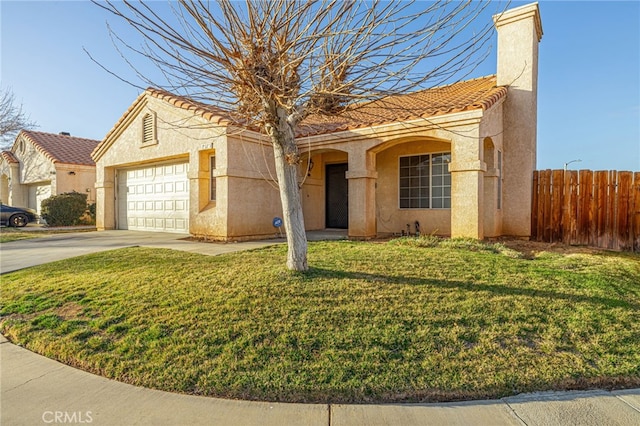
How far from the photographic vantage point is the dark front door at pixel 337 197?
1322 centimetres

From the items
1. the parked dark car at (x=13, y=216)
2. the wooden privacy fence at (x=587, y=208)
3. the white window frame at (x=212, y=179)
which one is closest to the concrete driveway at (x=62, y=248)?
the white window frame at (x=212, y=179)

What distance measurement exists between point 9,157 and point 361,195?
24.2 meters

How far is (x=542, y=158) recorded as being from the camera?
459 inches

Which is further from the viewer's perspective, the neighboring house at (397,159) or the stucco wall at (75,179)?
the stucco wall at (75,179)

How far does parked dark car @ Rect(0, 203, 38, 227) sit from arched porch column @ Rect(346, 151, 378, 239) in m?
17.7

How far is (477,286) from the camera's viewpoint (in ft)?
15.7

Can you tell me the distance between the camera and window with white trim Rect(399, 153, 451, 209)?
10.6 meters

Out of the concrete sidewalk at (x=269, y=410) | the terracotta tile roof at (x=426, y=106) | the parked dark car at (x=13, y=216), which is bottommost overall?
the concrete sidewalk at (x=269, y=410)

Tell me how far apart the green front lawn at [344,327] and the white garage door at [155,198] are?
241 inches

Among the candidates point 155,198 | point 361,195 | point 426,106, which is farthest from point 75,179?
point 426,106

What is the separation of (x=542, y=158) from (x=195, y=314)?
1223 centimetres

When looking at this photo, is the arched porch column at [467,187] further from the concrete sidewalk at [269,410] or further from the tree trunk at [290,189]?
the concrete sidewalk at [269,410]

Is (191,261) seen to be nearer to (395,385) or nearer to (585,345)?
(395,385)

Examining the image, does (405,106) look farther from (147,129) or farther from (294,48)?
(147,129)
